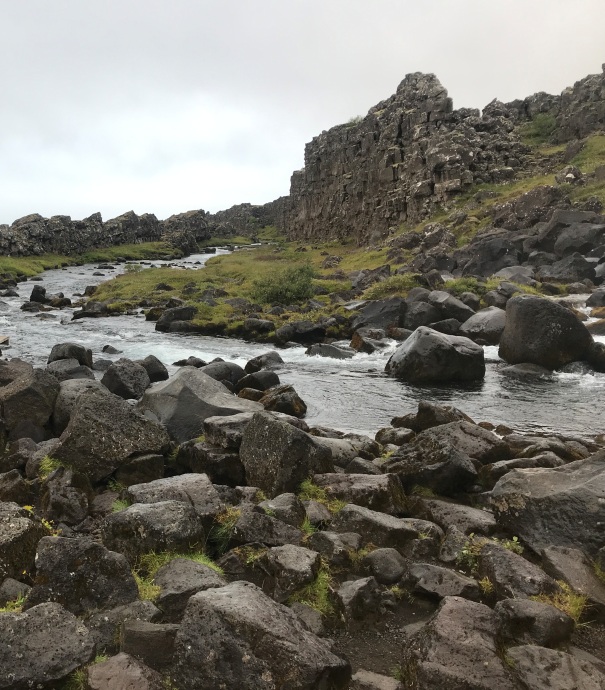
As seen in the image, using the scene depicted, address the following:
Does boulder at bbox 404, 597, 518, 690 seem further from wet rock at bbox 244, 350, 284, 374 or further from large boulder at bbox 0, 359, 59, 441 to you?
wet rock at bbox 244, 350, 284, 374

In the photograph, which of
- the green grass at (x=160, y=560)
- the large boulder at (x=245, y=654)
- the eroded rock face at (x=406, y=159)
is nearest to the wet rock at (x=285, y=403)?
the green grass at (x=160, y=560)

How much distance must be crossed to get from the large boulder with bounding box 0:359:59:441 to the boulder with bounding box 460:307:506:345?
20.8 meters

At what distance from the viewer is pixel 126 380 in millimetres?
21375

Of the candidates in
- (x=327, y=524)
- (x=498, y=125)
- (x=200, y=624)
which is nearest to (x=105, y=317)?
(x=327, y=524)

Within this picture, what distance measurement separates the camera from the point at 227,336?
39.1 metres

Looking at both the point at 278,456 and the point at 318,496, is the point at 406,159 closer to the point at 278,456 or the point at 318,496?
the point at 278,456

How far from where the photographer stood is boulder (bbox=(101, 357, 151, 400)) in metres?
21.1

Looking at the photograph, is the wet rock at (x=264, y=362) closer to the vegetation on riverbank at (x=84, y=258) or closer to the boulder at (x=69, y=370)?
the boulder at (x=69, y=370)

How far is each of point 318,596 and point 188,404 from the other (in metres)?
8.92

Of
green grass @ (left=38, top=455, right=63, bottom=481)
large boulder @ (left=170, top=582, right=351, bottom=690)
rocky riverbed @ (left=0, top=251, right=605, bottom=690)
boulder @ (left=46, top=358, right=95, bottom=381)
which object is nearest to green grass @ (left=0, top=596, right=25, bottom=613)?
rocky riverbed @ (left=0, top=251, right=605, bottom=690)

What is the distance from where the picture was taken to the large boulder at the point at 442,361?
23.9m

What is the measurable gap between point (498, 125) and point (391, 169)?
16067mm

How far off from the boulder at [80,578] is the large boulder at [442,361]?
18.8 m

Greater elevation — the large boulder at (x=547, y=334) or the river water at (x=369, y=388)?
the large boulder at (x=547, y=334)
